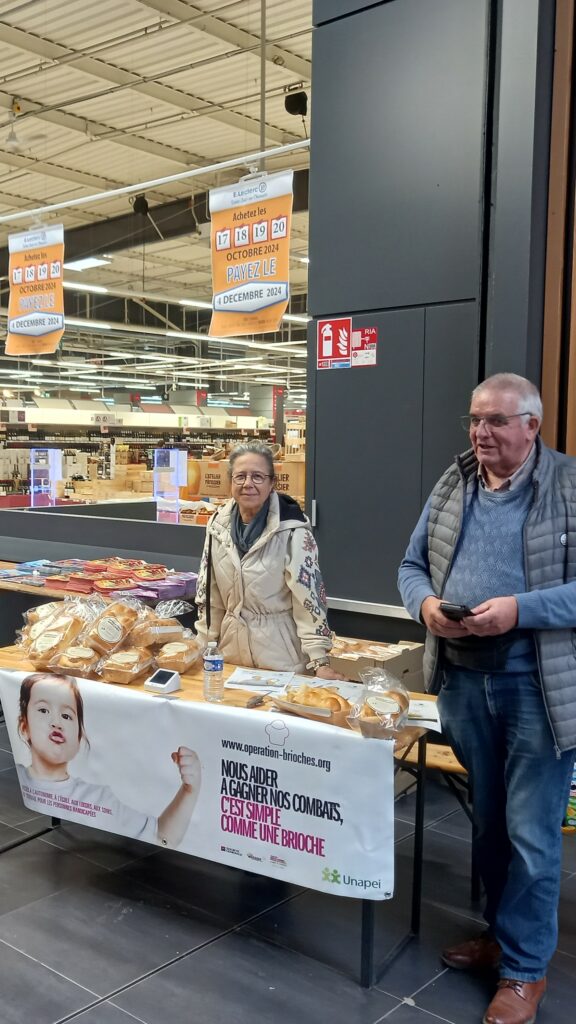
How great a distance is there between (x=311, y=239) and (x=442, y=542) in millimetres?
2400

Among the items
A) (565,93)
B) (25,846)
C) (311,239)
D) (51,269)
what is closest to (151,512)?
(51,269)

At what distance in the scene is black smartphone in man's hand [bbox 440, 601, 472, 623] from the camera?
2.38 metres

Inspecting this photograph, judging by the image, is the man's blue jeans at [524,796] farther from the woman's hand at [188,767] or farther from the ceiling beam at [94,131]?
the ceiling beam at [94,131]

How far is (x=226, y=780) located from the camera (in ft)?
9.18

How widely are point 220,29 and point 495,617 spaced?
7356 mm

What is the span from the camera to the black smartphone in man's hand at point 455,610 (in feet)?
7.80

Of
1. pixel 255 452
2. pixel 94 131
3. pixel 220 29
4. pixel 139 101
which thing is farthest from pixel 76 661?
pixel 94 131

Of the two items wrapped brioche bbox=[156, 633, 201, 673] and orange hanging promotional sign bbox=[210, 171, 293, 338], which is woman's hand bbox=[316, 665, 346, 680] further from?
orange hanging promotional sign bbox=[210, 171, 293, 338]

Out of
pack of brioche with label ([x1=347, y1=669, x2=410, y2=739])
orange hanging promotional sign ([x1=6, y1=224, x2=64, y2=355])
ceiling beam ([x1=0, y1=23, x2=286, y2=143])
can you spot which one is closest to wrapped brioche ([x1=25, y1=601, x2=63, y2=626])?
pack of brioche with label ([x1=347, y1=669, x2=410, y2=739])

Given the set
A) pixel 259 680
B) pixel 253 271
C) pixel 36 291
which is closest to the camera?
pixel 259 680

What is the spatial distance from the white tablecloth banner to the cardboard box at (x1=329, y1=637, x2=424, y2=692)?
118cm

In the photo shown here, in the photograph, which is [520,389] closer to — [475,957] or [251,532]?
[251,532]

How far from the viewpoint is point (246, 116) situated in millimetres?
9930

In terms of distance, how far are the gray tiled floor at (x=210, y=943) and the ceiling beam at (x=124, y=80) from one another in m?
7.62
